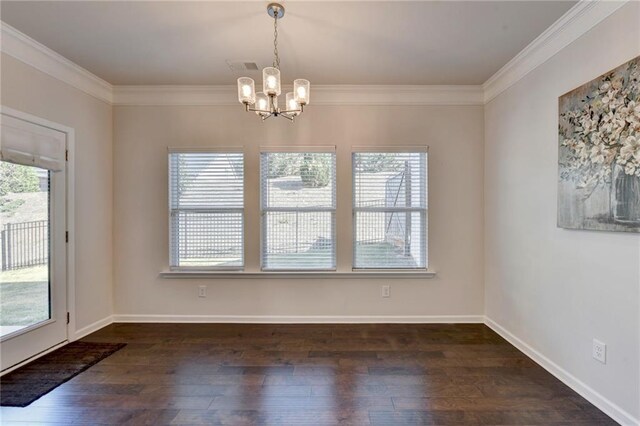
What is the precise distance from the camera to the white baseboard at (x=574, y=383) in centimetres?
193

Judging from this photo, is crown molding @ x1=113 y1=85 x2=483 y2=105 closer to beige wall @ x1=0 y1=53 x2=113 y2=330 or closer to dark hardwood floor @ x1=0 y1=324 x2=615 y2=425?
beige wall @ x1=0 y1=53 x2=113 y2=330

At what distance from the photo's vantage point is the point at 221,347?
9.82ft

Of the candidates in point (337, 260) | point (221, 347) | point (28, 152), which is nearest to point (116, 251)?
point (28, 152)

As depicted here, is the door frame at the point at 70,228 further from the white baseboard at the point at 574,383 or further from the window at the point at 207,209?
the white baseboard at the point at 574,383

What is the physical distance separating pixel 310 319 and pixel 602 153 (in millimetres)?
2957

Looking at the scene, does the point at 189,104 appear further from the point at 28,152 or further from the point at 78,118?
the point at 28,152

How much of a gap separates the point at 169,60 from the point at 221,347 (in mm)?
2739

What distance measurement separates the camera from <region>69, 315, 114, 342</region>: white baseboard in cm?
314

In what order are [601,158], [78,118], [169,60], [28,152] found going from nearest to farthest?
[601,158]
[28,152]
[169,60]
[78,118]

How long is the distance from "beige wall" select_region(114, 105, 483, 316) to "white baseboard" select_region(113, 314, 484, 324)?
50 millimetres

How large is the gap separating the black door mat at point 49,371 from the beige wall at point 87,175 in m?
0.41

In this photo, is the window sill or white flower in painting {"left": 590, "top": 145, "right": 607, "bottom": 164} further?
the window sill

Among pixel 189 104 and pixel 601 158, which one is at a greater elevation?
pixel 189 104

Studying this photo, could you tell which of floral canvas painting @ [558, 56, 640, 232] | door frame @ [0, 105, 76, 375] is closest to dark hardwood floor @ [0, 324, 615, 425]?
door frame @ [0, 105, 76, 375]
